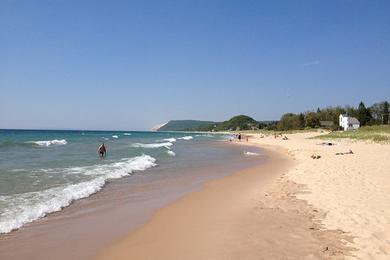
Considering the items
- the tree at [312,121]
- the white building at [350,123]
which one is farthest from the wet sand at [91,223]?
the tree at [312,121]

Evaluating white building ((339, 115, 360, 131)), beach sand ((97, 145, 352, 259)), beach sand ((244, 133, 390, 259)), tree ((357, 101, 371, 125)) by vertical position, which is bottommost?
beach sand ((97, 145, 352, 259))

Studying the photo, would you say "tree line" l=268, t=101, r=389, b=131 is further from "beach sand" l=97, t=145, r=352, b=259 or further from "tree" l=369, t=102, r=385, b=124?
"beach sand" l=97, t=145, r=352, b=259

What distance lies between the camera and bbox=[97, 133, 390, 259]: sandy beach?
6.67 meters

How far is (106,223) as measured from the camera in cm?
927

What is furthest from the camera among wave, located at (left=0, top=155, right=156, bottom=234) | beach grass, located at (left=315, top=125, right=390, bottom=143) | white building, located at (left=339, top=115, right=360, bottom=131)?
white building, located at (left=339, top=115, right=360, bottom=131)

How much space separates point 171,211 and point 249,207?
7.35 ft

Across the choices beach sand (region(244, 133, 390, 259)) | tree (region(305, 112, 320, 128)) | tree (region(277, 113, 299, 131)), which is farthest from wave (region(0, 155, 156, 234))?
tree (region(277, 113, 299, 131))

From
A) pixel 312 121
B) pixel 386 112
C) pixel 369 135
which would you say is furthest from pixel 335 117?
pixel 369 135

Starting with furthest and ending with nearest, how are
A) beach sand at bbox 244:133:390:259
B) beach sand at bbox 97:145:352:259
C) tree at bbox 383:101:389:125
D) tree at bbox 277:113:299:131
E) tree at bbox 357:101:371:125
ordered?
tree at bbox 277:113:299:131 → tree at bbox 357:101:371:125 → tree at bbox 383:101:389:125 → beach sand at bbox 244:133:390:259 → beach sand at bbox 97:145:352:259

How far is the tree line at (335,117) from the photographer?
112 m

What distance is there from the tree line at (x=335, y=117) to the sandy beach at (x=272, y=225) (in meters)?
98.3

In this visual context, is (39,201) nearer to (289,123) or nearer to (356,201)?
(356,201)

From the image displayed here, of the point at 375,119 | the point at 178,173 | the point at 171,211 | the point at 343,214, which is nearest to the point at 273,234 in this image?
the point at 343,214

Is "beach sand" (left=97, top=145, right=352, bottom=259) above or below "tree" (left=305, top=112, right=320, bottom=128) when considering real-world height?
below
